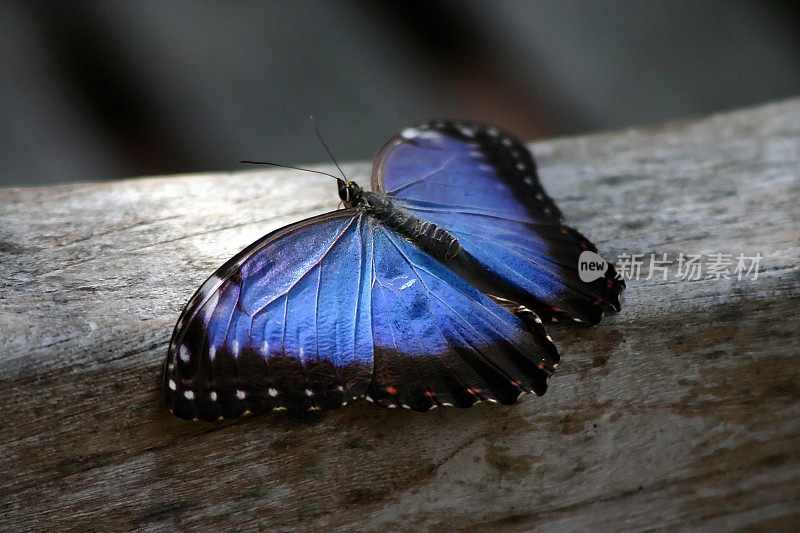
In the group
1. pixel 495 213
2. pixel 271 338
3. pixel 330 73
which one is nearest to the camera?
pixel 271 338

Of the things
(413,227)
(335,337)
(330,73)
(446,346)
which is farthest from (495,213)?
(330,73)

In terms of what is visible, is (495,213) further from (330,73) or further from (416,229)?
(330,73)

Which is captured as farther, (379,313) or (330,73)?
Result: (330,73)

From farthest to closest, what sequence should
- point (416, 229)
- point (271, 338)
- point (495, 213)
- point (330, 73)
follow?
point (330, 73) → point (495, 213) → point (416, 229) → point (271, 338)

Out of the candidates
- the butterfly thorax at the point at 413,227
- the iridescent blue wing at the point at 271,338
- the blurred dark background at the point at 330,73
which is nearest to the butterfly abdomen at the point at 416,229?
the butterfly thorax at the point at 413,227

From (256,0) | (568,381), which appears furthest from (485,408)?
(256,0)

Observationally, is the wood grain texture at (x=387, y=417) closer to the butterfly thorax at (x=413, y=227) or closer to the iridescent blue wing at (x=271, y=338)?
the iridescent blue wing at (x=271, y=338)

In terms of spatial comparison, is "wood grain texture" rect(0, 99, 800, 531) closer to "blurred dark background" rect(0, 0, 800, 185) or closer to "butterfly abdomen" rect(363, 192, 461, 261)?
"butterfly abdomen" rect(363, 192, 461, 261)

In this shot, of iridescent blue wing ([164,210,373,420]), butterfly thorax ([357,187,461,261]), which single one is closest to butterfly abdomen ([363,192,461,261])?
butterfly thorax ([357,187,461,261])

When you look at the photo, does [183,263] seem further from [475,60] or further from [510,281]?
[475,60]

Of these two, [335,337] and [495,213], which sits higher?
[495,213]
